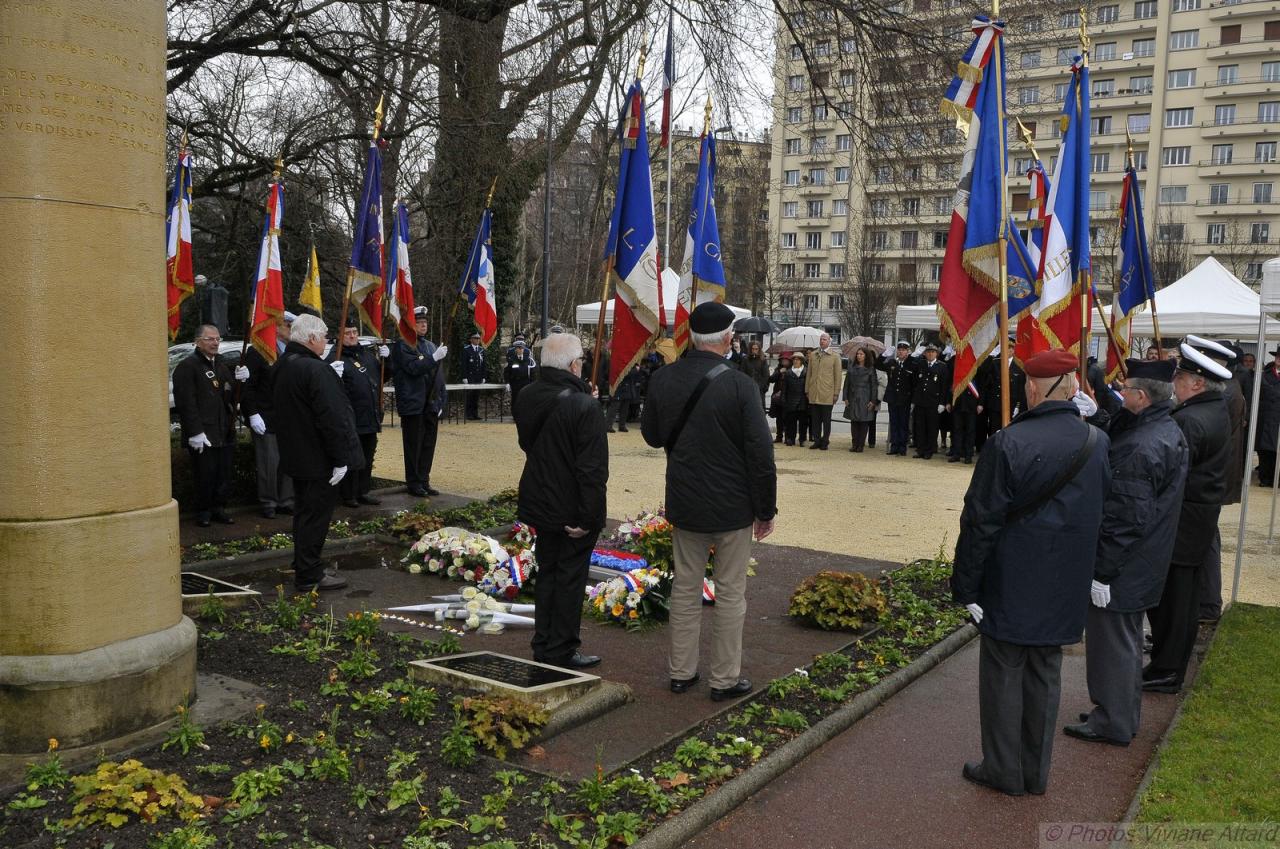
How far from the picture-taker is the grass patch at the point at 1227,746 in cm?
447

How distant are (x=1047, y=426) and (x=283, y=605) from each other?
16.0ft

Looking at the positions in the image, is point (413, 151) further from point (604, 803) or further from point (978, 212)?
point (604, 803)

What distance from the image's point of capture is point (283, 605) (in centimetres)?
658

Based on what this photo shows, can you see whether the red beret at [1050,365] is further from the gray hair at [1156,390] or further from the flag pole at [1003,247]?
the flag pole at [1003,247]

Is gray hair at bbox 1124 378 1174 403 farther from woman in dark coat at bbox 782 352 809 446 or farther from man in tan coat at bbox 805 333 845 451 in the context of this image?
woman in dark coat at bbox 782 352 809 446

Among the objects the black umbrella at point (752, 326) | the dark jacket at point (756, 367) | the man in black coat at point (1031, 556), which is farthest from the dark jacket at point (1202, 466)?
the black umbrella at point (752, 326)

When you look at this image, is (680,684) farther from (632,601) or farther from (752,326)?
(752,326)

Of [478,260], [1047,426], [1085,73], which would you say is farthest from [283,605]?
[478,260]

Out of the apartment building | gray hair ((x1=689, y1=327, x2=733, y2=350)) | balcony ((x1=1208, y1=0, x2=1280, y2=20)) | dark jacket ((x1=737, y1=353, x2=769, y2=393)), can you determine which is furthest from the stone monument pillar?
balcony ((x1=1208, y1=0, x2=1280, y2=20))

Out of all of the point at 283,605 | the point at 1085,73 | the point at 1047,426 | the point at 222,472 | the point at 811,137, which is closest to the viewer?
the point at 1047,426

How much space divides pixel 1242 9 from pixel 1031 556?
7568 centimetres

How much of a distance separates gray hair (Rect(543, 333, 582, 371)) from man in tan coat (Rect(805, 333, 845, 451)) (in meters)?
13.5

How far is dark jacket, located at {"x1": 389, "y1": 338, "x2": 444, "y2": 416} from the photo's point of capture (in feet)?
39.6

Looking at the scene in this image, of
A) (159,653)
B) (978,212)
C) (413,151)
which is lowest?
(159,653)
